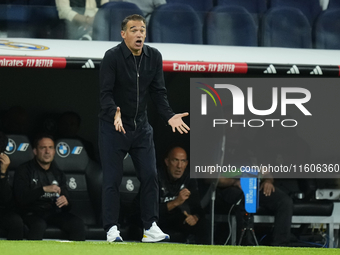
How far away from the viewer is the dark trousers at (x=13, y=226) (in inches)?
231

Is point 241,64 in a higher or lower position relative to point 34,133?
higher

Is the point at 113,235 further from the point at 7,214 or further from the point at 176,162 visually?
the point at 176,162

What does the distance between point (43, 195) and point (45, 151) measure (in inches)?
16.0

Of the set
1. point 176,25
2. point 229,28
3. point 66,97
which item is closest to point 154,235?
point 176,25

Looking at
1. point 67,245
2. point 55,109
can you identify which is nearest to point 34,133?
point 55,109

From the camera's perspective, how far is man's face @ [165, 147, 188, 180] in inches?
255

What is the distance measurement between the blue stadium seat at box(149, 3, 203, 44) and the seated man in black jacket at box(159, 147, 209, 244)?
1.13 metres

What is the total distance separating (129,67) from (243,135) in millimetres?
2610

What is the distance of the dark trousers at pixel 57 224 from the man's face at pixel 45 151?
507mm

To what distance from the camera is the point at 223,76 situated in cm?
668

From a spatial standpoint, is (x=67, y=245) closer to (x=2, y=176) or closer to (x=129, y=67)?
(x=129, y=67)

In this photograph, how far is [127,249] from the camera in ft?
12.6

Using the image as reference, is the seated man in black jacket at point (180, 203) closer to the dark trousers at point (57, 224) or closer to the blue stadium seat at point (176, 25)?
the dark trousers at point (57, 224)

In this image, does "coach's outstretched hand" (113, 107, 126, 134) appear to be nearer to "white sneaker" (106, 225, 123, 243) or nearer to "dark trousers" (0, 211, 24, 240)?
"white sneaker" (106, 225, 123, 243)
